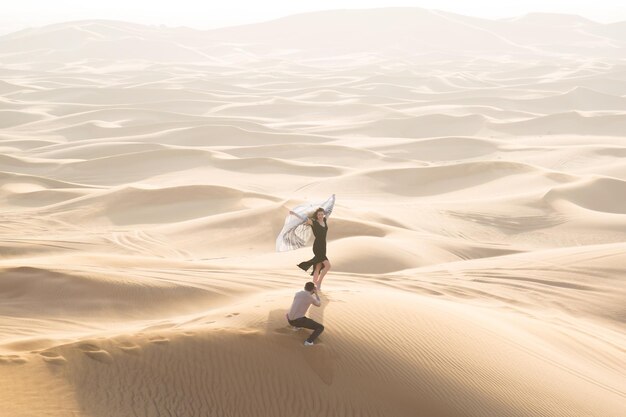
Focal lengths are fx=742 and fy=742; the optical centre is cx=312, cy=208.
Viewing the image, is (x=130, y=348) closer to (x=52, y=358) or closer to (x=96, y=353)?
(x=96, y=353)

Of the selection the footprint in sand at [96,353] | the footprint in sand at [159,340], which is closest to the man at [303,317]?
the footprint in sand at [159,340]

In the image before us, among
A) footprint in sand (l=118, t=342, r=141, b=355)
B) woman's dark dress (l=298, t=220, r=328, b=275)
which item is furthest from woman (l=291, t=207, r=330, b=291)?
footprint in sand (l=118, t=342, r=141, b=355)

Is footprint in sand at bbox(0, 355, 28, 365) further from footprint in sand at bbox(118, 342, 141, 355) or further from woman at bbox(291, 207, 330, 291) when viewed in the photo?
woman at bbox(291, 207, 330, 291)

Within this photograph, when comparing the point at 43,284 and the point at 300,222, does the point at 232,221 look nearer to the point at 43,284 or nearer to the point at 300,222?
the point at 43,284

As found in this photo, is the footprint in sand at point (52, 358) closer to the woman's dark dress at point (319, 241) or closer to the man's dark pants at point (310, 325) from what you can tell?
the man's dark pants at point (310, 325)

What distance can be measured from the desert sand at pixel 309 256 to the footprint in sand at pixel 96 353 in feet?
0.05

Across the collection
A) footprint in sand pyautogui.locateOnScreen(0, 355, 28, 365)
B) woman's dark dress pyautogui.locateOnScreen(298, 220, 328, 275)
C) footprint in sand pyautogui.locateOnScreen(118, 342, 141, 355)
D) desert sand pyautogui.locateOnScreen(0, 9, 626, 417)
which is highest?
woman's dark dress pyautogui.locateOnScreen(298, 220, 328, 275)

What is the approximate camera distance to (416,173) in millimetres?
19500

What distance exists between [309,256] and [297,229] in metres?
3.98

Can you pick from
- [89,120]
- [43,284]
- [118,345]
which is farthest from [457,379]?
[89,120]

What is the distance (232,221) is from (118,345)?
325 inches

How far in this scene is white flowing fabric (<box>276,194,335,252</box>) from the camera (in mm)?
5613

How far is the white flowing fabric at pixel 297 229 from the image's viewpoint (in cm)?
561

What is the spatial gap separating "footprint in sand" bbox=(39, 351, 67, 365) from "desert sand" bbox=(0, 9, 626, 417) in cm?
1
